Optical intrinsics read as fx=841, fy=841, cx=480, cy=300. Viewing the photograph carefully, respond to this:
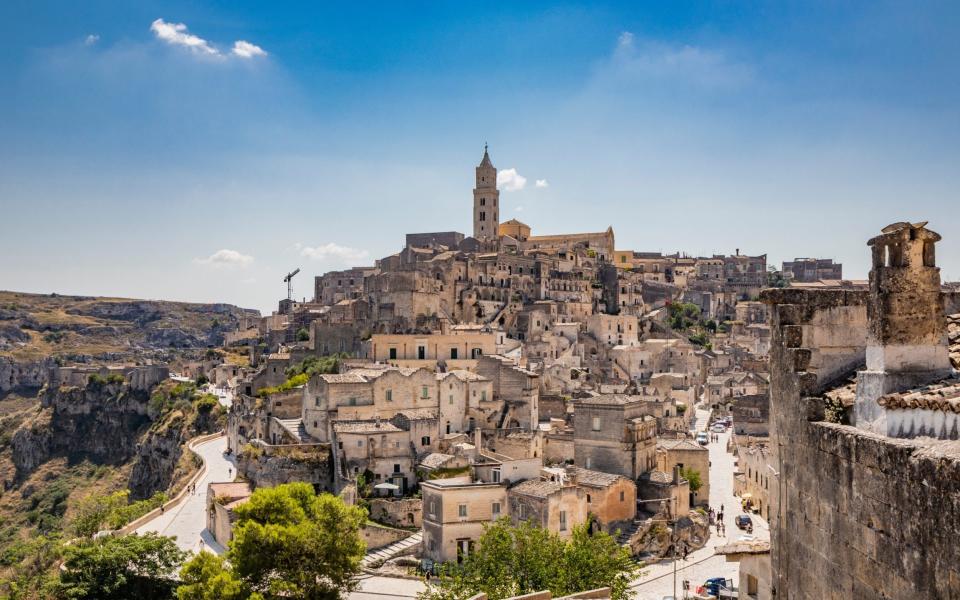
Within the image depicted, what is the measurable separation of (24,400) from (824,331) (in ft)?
433

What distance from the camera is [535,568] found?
27.9 metres

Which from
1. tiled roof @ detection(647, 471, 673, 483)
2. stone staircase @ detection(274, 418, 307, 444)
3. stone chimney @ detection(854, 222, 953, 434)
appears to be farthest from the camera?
stone staircase @ detection(274, 418, 307, 444)

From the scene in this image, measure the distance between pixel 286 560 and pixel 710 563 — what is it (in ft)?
58.1

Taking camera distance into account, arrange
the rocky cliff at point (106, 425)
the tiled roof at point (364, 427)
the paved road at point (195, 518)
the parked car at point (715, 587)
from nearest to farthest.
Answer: the parked car at point (715, 587), the paved road at point (195, 518), the tiled roof at point (364, 427), the rocky cliff at point (106, 425)

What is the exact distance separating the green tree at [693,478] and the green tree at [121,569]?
2480 centimetres

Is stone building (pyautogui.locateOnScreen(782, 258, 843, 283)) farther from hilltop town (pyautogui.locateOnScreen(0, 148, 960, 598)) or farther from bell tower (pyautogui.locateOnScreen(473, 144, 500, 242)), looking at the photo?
bell tower (pyautogui.locateOnScreen(473, 144, 500, 242))

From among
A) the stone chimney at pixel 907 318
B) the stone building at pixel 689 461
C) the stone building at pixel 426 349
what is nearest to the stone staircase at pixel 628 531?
the stone building at pixel 689 461

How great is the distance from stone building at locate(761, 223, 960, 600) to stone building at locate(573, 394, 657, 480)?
112 feet

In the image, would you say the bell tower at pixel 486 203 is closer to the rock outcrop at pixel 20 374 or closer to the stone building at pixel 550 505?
the rock outcrop at pixel 20 374

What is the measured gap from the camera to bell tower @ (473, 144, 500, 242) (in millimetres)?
112125

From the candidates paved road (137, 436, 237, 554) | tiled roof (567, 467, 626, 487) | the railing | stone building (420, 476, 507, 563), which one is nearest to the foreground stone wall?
stone building (420, 476, 507, 563)

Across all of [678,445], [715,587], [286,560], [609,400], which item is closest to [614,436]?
[609,400]

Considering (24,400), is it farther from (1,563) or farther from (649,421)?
(649,421)

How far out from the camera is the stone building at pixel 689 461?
44750 millimetres
